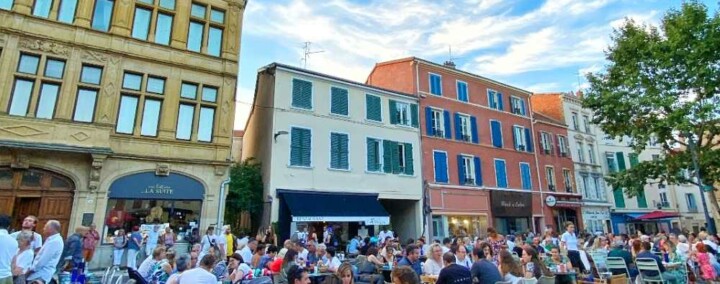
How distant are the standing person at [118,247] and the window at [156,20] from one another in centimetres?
682

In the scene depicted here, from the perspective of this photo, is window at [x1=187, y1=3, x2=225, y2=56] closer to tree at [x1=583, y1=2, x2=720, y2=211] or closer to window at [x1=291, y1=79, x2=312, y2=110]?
window at [x1=291, y1=79, x2=312, y2=110]

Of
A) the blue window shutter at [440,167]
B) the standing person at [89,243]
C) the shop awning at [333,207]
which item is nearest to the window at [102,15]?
the standing person at [89,243]

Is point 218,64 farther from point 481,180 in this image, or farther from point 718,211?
point 718,211

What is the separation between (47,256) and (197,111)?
8.74 meters

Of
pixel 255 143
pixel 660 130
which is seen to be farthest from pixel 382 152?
pixel 660 130

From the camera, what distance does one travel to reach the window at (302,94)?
1672 cm

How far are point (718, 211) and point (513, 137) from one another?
10321 millimetres

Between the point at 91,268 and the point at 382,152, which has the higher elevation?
the point at 382,152

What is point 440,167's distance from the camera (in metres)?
20.3

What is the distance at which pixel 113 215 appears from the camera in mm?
12164

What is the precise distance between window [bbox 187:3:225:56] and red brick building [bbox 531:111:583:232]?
2085 cm

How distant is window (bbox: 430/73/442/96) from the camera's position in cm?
2167

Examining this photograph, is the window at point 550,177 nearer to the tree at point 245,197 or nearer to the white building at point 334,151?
the white building at point 334,151

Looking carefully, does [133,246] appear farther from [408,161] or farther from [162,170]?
[408,161]
